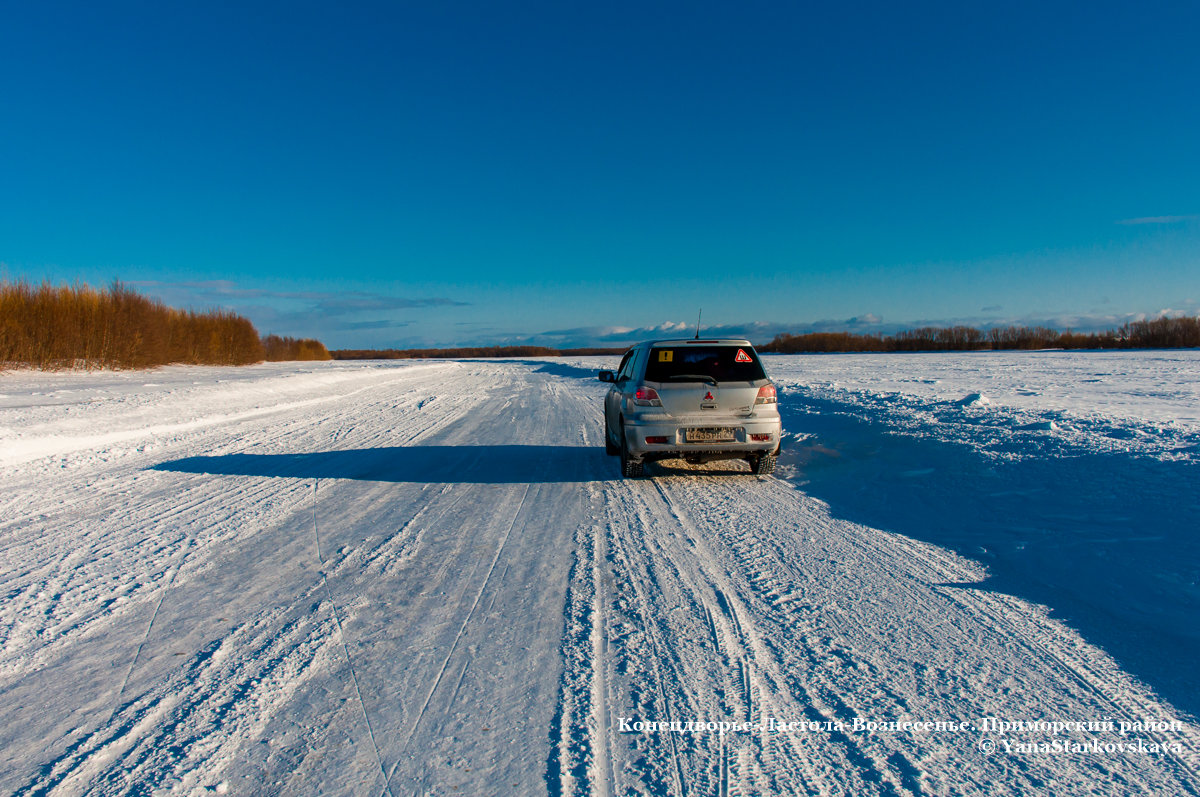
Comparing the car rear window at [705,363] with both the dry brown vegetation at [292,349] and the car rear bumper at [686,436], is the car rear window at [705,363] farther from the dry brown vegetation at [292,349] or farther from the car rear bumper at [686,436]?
the dry brown vegetation at [292,349]

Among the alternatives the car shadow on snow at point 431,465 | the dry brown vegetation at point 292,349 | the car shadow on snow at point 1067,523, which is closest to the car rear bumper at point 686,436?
the car shadow on snow at point 1067,523

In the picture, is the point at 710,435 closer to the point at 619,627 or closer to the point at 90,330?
the point at 619,627

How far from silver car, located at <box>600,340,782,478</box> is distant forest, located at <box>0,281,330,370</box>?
2859cm

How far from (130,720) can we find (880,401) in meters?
13.6

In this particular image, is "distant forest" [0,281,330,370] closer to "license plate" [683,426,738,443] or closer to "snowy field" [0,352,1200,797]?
"snowy field" [0,352,1200,797]

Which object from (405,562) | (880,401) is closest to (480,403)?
(880,401)

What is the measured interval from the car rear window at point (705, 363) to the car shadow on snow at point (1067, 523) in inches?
56.9

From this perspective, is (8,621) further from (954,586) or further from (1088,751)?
(954,586)

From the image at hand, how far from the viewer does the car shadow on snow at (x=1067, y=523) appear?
369 cm

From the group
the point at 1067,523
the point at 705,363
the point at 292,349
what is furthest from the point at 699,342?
the point at 292,349

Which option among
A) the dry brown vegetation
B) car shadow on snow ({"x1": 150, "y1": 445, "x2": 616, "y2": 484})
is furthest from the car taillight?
the dry brown vegetation

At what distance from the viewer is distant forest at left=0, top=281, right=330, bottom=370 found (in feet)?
86.3

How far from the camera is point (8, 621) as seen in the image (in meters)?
3.94

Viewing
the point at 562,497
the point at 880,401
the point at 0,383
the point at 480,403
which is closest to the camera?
the point at 562,497
